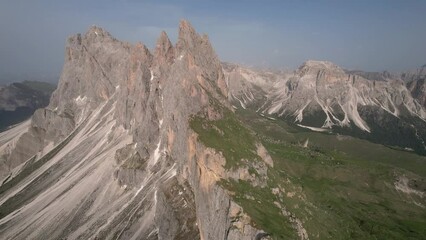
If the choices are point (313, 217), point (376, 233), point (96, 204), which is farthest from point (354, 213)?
point (96, 204)

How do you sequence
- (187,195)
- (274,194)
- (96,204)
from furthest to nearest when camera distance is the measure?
(96,204) → (187,195) → (274,194)

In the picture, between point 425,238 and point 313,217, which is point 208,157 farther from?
point 425,238

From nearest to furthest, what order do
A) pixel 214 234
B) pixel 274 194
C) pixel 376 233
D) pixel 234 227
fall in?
pixel 234 227, pixel 214 234, pixel 274 194, pixel 376 233

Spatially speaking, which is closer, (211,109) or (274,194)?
(274,194)

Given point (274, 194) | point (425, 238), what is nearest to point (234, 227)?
point (274, 194)

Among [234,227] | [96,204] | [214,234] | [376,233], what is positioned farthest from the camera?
[96,204]

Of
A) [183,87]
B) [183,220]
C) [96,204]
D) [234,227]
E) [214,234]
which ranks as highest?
[183,87]

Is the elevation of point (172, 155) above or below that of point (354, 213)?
above

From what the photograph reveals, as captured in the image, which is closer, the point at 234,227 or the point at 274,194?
the point at 234,227

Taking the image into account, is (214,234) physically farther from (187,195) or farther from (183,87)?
(183,87)
